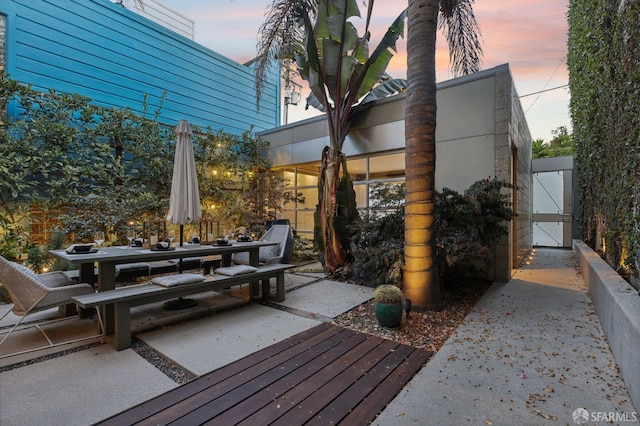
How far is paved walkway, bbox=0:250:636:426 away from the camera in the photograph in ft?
6.73

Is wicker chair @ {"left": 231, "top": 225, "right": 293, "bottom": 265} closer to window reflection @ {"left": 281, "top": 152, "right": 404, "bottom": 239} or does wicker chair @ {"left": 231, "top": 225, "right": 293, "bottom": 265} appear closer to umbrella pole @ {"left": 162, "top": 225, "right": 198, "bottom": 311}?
umbrella pole @ {"left": 162, "top": 225, "right": 198, "bottom": 311}

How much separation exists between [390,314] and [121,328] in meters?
3.00

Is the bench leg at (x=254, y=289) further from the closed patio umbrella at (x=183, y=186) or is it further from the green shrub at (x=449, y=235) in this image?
the green shrub at (x=449, y=235)

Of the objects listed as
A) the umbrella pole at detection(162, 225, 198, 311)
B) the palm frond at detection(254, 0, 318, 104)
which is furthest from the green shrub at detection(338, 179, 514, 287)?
the palm frond at detection(254, 0, 318, 104)

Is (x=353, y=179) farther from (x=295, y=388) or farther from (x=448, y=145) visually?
(x=295, y=388)

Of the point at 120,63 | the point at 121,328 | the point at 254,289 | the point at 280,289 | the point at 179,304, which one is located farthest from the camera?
the point at 120,63

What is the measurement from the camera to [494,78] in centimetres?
590

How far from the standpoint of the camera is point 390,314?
138 inches

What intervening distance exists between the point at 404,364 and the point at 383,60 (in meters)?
6.15

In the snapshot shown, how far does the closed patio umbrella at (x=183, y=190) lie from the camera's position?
4441 mm

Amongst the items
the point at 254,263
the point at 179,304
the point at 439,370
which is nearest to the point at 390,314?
the point at 439,370

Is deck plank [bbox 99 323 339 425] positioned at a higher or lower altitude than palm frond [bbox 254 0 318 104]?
lower

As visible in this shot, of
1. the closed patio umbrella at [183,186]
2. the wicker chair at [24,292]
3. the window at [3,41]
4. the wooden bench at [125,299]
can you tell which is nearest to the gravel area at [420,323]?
the wooden bench at [125,299]

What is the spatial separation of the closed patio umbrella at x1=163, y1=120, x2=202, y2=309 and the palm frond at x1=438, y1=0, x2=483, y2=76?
5.26 m
